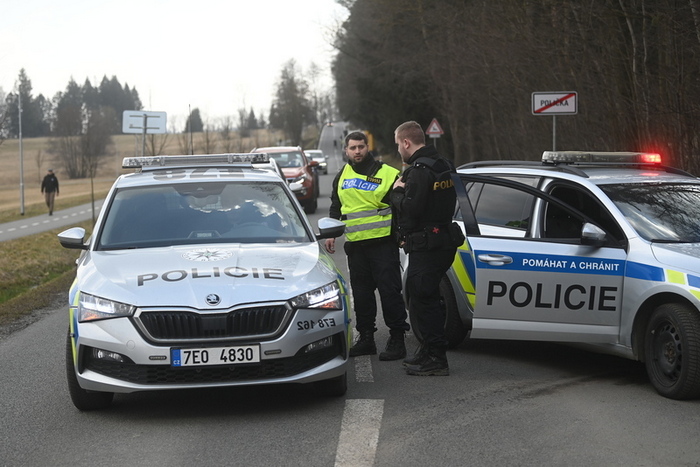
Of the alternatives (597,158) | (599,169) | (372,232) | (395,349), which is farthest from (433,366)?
(597,158)

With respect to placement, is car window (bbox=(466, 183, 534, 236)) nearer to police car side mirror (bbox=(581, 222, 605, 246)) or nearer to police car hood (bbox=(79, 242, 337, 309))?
police car side mirror (bbox=(581, 222, 605, 246))

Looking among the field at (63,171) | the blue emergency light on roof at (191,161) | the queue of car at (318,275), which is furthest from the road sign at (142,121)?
the queue of car at (318,275)

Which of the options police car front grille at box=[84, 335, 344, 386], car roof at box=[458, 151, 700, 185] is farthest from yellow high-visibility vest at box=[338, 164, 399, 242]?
police car front grille at box=[84, 335, 344, 386]

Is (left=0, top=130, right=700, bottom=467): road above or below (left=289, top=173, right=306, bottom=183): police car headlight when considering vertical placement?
above

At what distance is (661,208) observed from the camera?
720 centimetres

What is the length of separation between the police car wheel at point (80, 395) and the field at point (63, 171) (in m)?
34.1

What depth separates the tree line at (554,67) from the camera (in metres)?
16.2

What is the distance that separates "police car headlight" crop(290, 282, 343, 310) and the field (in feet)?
114

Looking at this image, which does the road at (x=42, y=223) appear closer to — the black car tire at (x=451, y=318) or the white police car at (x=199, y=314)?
the black car tire at (x=451, y=318)

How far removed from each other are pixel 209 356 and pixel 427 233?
2.02 meters

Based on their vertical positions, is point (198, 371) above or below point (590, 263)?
below

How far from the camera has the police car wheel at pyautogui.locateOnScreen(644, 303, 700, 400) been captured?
614 centimetres

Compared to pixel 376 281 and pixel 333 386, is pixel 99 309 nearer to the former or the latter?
pixel 333 386

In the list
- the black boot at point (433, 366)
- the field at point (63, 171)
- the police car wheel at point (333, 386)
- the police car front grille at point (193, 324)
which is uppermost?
the police car front grille at point (193, 324)
